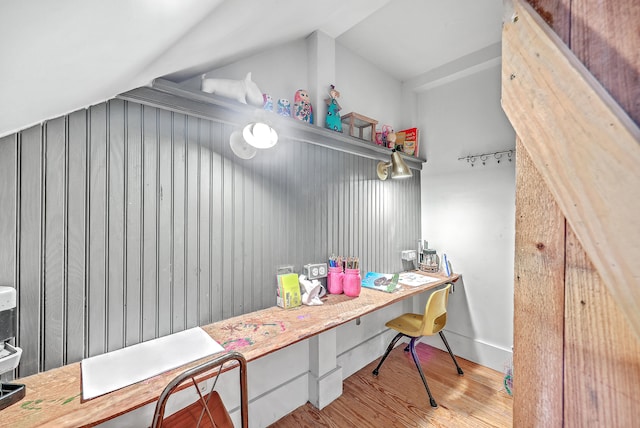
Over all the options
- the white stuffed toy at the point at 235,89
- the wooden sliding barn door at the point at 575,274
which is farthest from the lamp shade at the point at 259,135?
the wooden sliding barn door at the point at 575,274

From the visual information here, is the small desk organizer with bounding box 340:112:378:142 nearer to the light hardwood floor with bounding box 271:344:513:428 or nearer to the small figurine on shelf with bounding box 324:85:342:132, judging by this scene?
the small figurine on shelf with bounding box 324:85:342:132

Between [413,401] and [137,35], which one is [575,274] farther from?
[413,401]

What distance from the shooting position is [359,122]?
2.47m

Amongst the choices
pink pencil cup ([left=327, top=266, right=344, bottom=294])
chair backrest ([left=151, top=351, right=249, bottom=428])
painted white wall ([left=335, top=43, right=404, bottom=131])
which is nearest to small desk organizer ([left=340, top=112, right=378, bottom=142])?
painted white wall ([left=335, top=43, right=404, bottom=131])

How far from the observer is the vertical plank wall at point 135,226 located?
1.08 metres

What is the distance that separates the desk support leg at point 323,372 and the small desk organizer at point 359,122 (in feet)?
5.47

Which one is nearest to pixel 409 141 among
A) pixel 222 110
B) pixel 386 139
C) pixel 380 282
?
pixel 386 139

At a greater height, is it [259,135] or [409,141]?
[409,141]

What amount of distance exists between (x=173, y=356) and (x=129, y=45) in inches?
46.1

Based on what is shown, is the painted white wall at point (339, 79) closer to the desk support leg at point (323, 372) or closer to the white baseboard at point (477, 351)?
the desk support leg at point (323, 372)

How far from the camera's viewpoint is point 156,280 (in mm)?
1359

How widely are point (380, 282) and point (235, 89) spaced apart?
5.97ft

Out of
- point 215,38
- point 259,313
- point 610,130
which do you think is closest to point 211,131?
point 215,38

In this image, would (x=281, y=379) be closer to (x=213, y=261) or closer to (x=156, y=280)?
(x=213, y=261)
